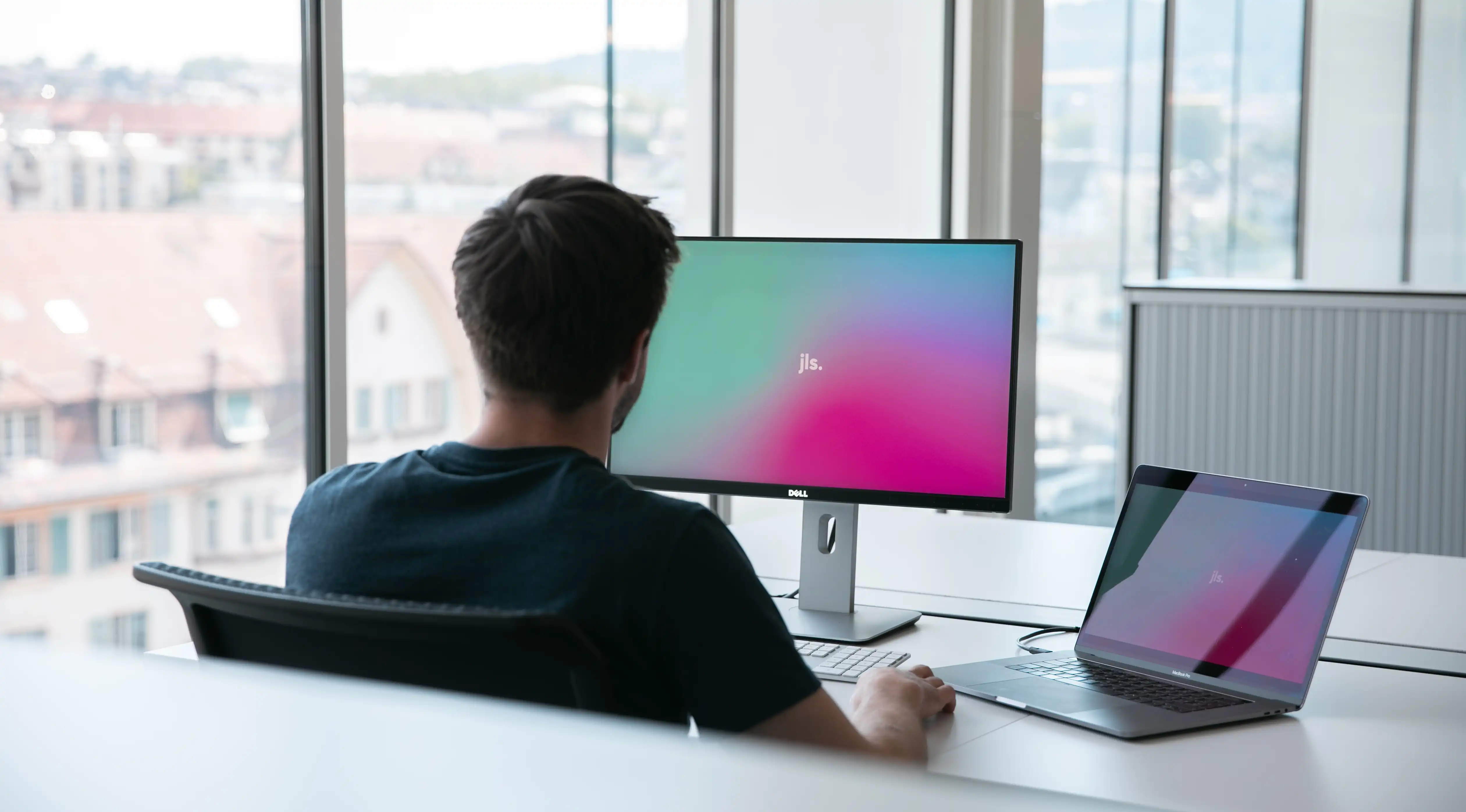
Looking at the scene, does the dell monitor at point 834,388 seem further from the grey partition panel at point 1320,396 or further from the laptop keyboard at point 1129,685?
the grey partition panel at point 1320,396

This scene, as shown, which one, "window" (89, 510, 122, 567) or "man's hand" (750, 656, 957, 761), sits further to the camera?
"window" (89, 510, 122, 567)

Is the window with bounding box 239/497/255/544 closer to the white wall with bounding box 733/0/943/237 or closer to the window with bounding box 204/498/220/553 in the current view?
the window with bounding box 204/498/220/553

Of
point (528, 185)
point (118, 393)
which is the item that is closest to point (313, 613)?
point (528, 185)

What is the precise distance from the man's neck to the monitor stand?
2.08 ft

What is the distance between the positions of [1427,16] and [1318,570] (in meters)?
6.13

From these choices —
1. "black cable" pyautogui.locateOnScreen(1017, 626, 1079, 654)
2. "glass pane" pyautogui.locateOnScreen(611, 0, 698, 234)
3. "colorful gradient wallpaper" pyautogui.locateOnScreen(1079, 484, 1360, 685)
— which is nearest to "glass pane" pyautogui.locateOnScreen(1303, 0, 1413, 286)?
"glass pane" pyautogui.locateOnScreen(611, 0, 698, 234)

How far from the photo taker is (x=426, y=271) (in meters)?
2.88

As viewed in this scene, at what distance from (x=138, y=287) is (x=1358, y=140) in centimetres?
573

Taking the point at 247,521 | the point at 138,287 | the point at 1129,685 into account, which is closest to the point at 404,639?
the point at 1129,685

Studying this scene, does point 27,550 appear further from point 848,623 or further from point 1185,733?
point 1185,733

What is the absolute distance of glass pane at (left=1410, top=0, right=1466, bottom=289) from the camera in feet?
21.0

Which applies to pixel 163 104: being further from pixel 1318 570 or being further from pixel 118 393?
pixel 1318 570

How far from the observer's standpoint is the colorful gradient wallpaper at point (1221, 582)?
1388 millimetres

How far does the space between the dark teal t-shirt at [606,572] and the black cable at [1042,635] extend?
2.10ft
